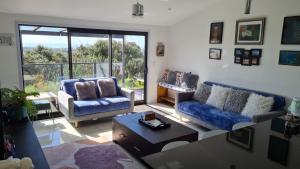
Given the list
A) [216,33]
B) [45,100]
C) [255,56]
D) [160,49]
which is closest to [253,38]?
[255,56]

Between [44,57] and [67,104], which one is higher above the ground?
[44,57]

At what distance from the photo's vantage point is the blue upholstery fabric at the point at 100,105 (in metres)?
4.20

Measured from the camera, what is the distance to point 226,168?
4.20ft

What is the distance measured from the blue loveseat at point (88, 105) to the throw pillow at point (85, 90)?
0.32 ft

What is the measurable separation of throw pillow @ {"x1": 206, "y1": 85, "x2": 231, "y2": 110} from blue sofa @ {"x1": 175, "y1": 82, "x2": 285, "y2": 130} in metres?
0.12

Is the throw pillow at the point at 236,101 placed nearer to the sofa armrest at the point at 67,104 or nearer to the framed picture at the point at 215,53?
the framed picture at the point at 215,53

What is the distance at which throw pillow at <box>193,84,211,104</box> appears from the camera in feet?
15.3

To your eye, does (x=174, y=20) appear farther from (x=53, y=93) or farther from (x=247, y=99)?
(x=53, y=93)

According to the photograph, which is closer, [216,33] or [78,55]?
[216,33]

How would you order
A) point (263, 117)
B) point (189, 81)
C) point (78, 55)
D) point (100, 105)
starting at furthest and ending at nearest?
point (189, 81) < point (78, 55) < point (100, 105) < point (263, 117)

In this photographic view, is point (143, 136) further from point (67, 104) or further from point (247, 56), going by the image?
point (247, 56)

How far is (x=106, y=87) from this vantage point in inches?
193

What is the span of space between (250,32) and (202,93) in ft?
4.97

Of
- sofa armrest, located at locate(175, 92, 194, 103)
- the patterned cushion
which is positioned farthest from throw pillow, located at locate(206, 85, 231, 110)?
the patterned cushion
